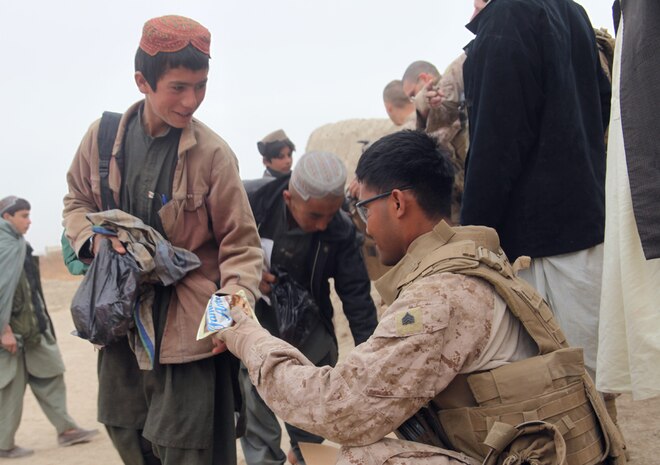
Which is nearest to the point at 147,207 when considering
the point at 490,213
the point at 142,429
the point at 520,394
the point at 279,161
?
the point at 142,429

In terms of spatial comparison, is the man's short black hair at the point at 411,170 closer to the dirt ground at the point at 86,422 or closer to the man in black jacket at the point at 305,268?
the man in black jacket at the point at 305,268

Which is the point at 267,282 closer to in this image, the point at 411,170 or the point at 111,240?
the point at 111,240

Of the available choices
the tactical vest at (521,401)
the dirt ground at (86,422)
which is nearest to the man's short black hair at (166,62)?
the tactical vest at (521,401)

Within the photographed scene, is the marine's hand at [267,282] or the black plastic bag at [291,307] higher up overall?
the marine's hand at [267,282]

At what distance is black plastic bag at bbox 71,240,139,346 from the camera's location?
9.59 ft

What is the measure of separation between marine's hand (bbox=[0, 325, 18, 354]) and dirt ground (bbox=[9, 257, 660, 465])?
96cm

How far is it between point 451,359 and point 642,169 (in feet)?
2.90

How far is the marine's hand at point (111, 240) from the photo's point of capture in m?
2.98

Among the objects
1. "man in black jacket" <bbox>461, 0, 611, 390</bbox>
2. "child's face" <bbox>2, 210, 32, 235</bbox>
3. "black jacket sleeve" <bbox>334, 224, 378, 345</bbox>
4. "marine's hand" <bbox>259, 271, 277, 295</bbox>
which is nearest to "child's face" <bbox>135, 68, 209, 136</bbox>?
"man in black jacket" <bbox>461, 0, 611, 390</bbox>

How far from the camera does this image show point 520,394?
2.23m

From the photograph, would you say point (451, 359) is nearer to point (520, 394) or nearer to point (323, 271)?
point (520, 394)

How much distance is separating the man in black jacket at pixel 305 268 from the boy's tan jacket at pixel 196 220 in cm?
128

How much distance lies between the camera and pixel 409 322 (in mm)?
2170

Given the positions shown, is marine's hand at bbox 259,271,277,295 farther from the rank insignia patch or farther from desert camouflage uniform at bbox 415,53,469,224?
the rank insignia patch
